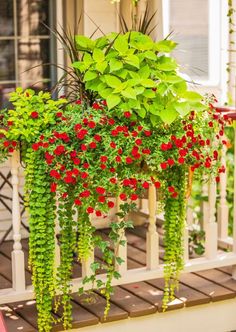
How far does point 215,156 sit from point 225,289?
3.17 ft

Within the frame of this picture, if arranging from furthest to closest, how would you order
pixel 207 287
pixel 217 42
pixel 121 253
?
pixel 217 42, pixel 207 287, pixel 121 253

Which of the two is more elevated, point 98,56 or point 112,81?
point 98,56

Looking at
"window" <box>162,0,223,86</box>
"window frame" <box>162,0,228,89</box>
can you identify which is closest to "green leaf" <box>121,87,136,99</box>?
"window" <box>162,0,223,86</box>

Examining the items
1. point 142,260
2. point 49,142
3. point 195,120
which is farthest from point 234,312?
point 49,142

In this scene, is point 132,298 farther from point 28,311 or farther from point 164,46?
point 164,46

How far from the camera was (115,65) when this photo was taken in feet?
16.6

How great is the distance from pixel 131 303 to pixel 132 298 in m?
0.08

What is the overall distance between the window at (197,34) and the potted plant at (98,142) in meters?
2.15

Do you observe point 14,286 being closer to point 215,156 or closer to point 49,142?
point 49,142

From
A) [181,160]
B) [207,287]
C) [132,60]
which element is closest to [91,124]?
[132,60]

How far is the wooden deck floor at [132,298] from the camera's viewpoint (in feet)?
17.6

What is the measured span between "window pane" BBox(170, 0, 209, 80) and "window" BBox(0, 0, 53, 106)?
3.59 ft

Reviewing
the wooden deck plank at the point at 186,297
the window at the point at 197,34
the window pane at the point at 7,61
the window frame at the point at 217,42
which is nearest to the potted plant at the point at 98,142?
the wooden deck plank at the point at 186,297

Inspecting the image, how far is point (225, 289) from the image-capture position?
592 cm
